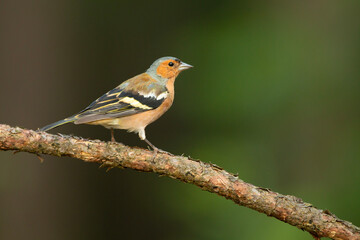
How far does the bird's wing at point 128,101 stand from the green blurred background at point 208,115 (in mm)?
2382

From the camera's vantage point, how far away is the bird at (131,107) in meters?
4.85

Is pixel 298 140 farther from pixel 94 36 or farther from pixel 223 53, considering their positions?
pixel 94 36

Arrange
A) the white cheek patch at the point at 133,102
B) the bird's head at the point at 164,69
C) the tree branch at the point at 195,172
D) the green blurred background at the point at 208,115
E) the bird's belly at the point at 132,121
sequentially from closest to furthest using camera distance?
the tree branch at the point at 195,172, the bird's belly at the point at 132,121, the white cheek patch at the point at 133,102, the bird's head at the point at 164,69, the green blurred background at the point at 208,115

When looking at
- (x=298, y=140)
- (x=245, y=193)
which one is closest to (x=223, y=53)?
(x=298, y=140)

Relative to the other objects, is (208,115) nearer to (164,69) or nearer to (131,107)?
(164,69)

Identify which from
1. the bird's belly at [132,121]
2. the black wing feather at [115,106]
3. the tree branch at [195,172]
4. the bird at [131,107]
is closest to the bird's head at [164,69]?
the bird at [131,107]

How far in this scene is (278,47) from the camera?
816 cm

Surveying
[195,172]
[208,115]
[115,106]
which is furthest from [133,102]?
[208,115]

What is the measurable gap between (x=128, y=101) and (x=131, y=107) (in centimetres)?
14

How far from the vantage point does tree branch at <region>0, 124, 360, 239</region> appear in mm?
3615

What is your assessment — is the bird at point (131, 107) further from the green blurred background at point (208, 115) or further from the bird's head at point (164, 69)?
the green blurred background at point (208, 115)

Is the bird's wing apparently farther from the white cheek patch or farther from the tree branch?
the tree branch

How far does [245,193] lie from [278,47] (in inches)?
194

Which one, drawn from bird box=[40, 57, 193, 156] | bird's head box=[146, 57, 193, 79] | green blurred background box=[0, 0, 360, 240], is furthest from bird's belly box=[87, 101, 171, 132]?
green blurred background box=[0, 0, 360, 240]
